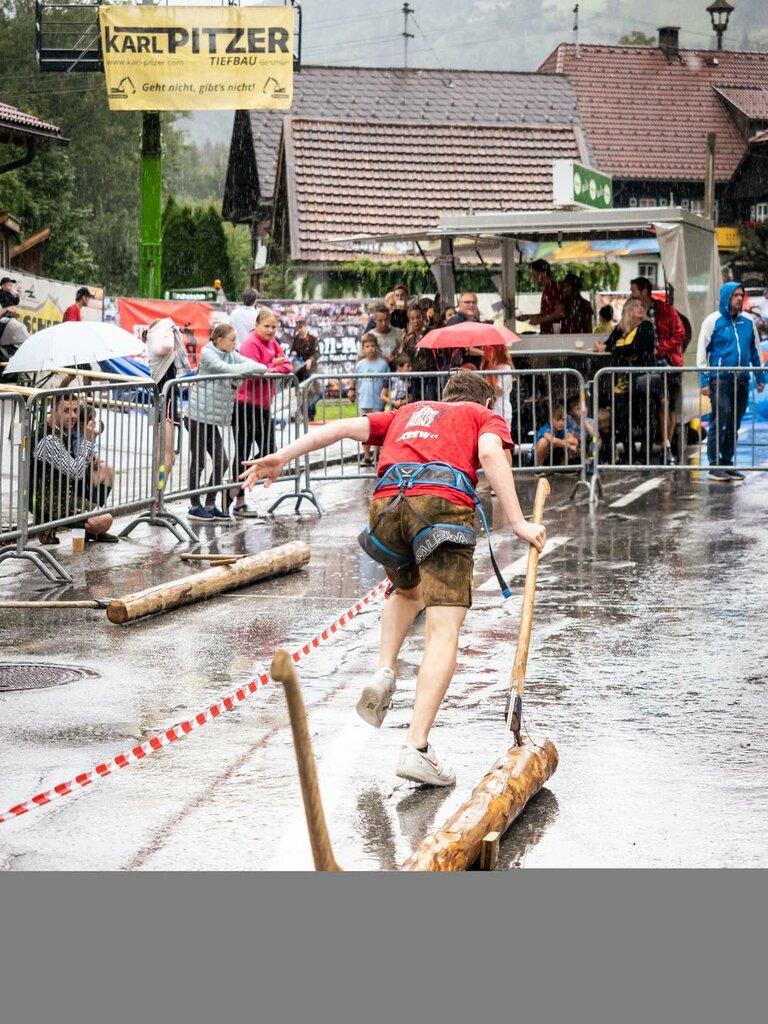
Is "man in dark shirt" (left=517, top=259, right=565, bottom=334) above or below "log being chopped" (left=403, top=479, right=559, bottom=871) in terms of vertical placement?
above

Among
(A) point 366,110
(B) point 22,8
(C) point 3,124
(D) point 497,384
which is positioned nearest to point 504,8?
(B) point 22,8

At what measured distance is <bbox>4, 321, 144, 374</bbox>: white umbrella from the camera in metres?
13.6

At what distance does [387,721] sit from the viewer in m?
7.64

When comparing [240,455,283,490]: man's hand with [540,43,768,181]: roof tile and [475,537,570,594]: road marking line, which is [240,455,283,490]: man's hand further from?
[540,43,768,181]: roof tile

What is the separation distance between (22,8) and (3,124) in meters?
48.5

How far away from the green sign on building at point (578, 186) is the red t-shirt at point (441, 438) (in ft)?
50.3

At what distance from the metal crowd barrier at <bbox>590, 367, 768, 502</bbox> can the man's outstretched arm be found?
941cm

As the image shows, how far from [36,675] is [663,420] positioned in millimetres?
10157

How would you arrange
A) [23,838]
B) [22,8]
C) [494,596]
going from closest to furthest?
[23,838]
[494,596]
[22,8]

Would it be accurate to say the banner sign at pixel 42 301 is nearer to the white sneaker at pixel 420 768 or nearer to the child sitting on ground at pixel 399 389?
the child sitting on ground at pixel 399 389

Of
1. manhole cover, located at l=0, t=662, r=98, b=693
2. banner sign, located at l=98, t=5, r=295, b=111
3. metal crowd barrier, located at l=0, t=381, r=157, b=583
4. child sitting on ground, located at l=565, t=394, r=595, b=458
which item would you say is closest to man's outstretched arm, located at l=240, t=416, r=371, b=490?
manhole cover, located at l=0, t=662, r=98, b=693

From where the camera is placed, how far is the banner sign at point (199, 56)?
31.8m

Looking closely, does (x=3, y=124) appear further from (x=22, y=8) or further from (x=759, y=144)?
(x=22, y=8)

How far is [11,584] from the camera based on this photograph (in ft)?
37.7
